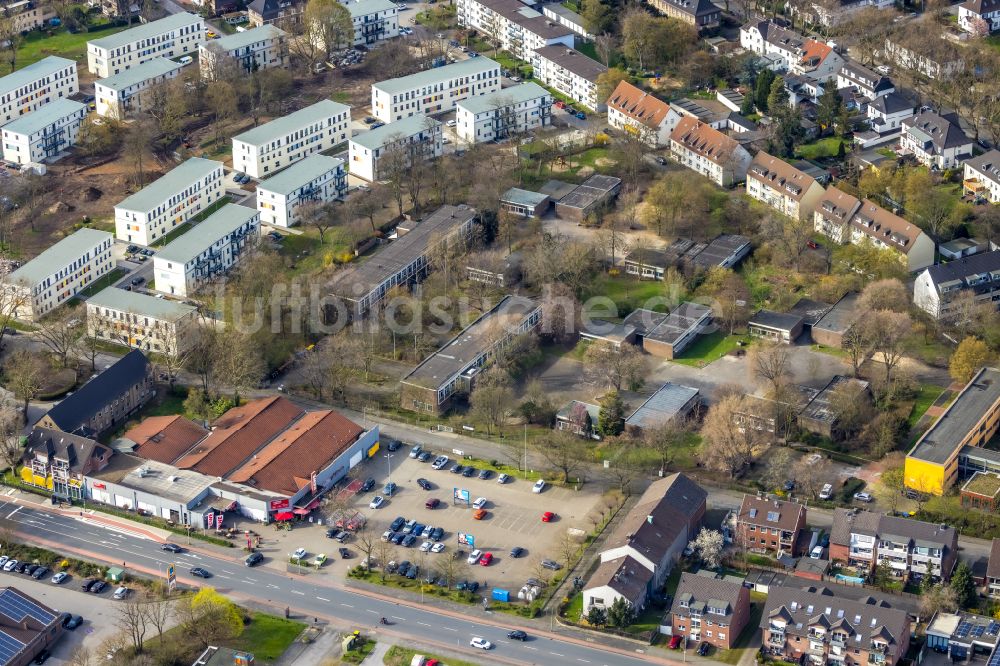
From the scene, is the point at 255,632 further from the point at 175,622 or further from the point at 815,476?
the point at 815,476

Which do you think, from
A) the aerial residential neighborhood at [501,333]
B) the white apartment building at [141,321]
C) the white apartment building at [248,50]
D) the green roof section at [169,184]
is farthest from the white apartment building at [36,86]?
the white apartment building at [141,321]

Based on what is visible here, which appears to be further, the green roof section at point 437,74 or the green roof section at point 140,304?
the green roof section at point 437,74

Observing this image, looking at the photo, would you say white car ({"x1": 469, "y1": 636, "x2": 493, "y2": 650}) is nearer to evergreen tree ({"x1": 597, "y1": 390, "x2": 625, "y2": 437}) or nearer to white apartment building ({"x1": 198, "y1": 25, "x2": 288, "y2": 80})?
evergreen tree ({"x1": 597, "y1": 390, "x2": 625, "y2": 437})

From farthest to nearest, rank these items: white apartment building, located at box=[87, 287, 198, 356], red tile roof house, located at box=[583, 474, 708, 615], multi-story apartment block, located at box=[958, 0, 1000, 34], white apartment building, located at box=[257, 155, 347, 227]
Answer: multi-story apartment block, located at box=[958, 0, 1000, 34], white apartment building, located at box=[257, 155, 347, 227], white apartment building, located at box=[87, 287, 198, 356], red tile roof house, located at box=[583, 474, 708, 615]

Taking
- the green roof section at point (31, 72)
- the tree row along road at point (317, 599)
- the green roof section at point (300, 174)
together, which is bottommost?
the tree row along road at point (317, 599)

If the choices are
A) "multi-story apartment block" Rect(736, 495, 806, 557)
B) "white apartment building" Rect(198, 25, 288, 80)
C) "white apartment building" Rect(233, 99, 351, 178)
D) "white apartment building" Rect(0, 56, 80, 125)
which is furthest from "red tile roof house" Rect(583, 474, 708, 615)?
"white apartment building" Rect(0, 56, 80, 125)

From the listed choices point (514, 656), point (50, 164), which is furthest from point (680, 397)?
point (50, 164)

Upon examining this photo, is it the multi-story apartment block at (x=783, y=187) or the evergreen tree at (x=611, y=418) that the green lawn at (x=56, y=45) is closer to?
the multi-story apartment block at (x=783, y=187)
